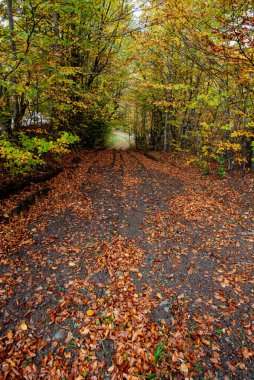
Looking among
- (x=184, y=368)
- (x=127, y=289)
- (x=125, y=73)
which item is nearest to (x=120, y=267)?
Result: (x=127, y=289)

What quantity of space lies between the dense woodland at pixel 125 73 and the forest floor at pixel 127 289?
9.16 ft

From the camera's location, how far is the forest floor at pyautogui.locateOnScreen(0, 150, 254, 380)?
3270 mm

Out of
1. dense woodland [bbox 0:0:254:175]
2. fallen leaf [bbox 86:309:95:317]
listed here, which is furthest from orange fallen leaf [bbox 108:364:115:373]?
dense woodland [bbox 0:0:254:175]

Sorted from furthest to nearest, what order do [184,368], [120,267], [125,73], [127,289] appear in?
1. [125,73]
2. [120,267]
3. [127,289]
4. [184,368]

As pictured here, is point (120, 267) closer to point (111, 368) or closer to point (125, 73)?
point (111, 368)

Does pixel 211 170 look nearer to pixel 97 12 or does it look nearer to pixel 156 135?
pixel 97 12

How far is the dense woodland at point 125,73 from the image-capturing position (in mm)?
7062

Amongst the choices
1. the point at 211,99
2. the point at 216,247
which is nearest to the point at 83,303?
the point at 216,247

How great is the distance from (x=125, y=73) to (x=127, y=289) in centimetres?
1930

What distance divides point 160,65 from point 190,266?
18838 millimetres

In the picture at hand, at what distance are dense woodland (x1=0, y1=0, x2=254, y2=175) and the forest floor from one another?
2.79 metres

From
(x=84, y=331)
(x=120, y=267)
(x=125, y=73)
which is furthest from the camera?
(x=125, y=73)

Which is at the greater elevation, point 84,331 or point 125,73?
point 125,73

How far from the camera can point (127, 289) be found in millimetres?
4562
